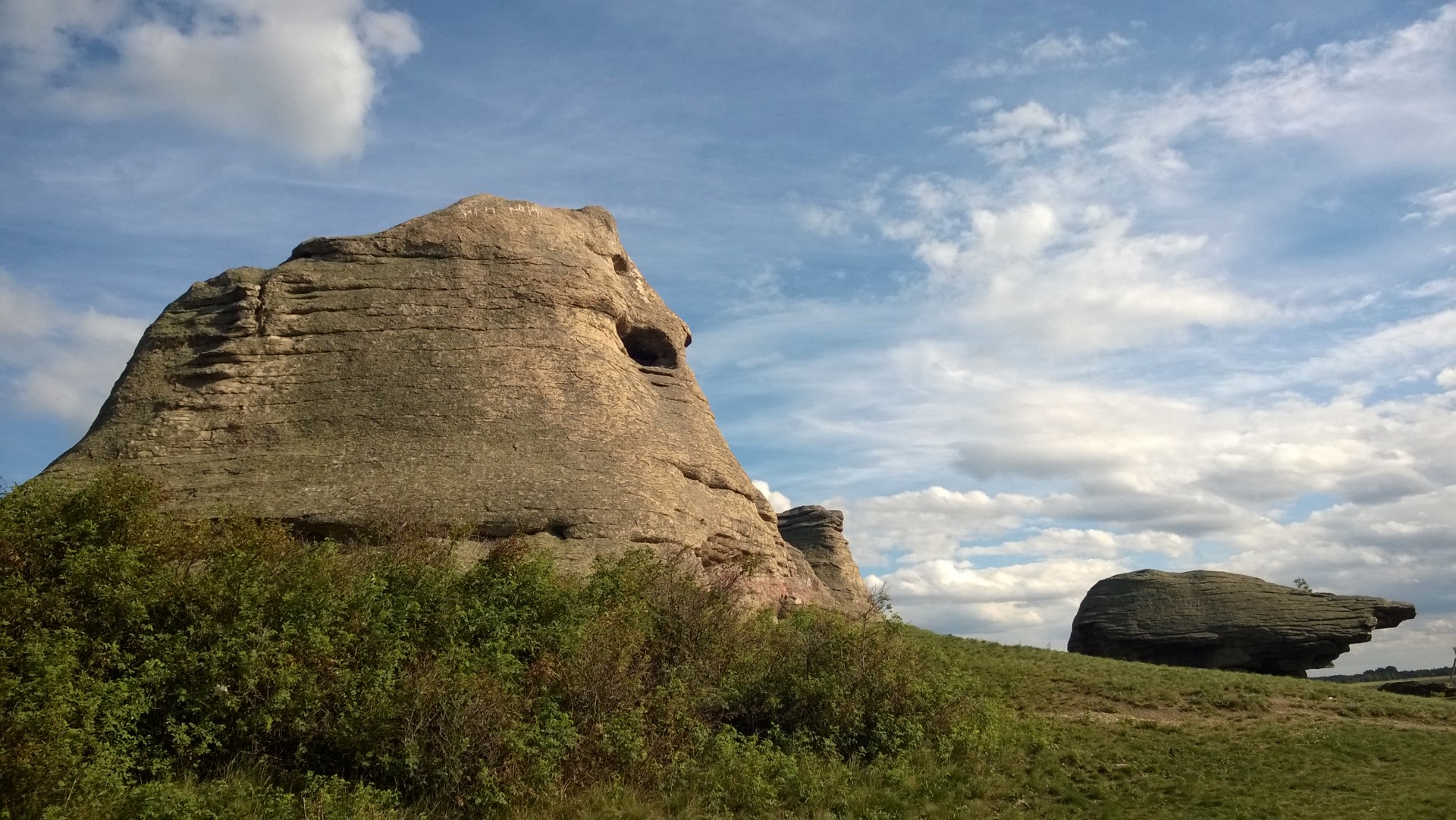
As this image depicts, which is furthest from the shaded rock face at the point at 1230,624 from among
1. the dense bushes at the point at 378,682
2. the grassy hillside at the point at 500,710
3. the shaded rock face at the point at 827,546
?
the dense bushes at the point at 378,682

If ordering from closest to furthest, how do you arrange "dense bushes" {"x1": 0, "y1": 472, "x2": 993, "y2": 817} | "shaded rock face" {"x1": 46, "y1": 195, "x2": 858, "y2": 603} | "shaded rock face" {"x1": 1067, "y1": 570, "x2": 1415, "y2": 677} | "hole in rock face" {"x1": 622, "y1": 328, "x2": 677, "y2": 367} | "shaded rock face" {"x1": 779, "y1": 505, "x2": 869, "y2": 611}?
"dense bushes" {"x1": 0, "y1": 472, "x2": 993, "y2": 817} → "shaded rock face" {"x1": 46, "y1": 195, "x2": 858, "y2": 603} → "hole in rock face" {"x1": 622, "y1": 328, "x2": 677, "y2": 367} → "shaded rock face" {"x1": 1067, "y1": 570, "x2": 1415, "y2": 677} → "shaded rock face" {"x1": 779, "y1": 505, "x2": 869, "y2": 611}

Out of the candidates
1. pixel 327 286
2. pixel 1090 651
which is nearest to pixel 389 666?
pixel 327 286

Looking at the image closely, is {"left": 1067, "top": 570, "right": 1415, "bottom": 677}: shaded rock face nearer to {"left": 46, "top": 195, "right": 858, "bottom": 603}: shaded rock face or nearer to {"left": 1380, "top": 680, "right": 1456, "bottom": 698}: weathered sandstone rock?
{"left": 1380, "top": 680, "right": 1456, "bottom": 698}: weathered sandstone rock

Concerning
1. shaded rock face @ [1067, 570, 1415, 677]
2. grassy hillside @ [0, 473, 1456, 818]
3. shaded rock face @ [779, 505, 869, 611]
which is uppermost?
shaded rock face @ [779, 505, 869, 611]

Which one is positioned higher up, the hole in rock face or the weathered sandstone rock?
the hole in rock face

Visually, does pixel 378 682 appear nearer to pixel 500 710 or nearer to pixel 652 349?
pixel 500 710

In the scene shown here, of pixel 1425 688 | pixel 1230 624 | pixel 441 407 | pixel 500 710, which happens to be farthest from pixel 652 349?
pixel 1425 688

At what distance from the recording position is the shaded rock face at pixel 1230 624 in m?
44.2

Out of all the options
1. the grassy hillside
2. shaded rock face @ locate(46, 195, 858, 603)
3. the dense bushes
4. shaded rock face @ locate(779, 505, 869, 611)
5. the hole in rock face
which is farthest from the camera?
shaded rock face @ locate(779, 505, 869, 611)

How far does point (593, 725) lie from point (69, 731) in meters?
7.90

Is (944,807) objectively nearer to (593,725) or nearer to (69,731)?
(593,725)

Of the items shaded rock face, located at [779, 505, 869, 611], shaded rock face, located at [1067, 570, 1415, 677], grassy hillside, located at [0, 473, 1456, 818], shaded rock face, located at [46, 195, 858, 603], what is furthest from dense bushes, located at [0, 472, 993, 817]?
shaded rock face, located at [1067, 570, 1415, 677]

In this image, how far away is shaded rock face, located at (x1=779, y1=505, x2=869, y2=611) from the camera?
4778cm

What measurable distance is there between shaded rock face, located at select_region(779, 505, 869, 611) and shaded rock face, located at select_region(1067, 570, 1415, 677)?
11748 millimetres
